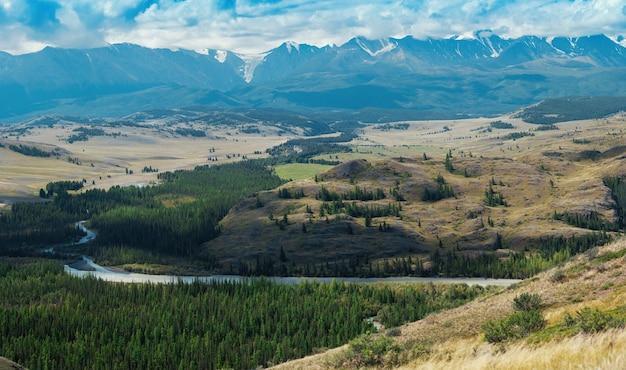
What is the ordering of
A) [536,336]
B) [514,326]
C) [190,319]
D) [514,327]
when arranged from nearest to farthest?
[536,336]
[514,327]
[514,326]
[190,319]

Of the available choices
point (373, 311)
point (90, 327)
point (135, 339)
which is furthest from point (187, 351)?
point (373, 311)

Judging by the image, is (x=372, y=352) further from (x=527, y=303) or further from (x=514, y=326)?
(x=527, y=303)

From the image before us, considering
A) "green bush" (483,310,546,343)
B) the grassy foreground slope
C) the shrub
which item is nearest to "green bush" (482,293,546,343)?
"green bush" (483,310,546,343)

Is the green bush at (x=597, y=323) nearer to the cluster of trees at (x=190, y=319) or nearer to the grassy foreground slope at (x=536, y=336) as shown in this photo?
the grassy foreground slope at (x=536, y=336)

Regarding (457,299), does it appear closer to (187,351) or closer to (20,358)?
(187,351)

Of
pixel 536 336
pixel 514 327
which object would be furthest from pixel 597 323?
pixel 514 327

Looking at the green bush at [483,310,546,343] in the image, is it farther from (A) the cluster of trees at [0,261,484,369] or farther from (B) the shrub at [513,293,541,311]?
(A) the cluster of trees at [0,261,484,369]

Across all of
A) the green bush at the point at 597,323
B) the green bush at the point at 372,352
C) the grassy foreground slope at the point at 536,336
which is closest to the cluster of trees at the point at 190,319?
the grassy foreground slope at the point at 536,336
